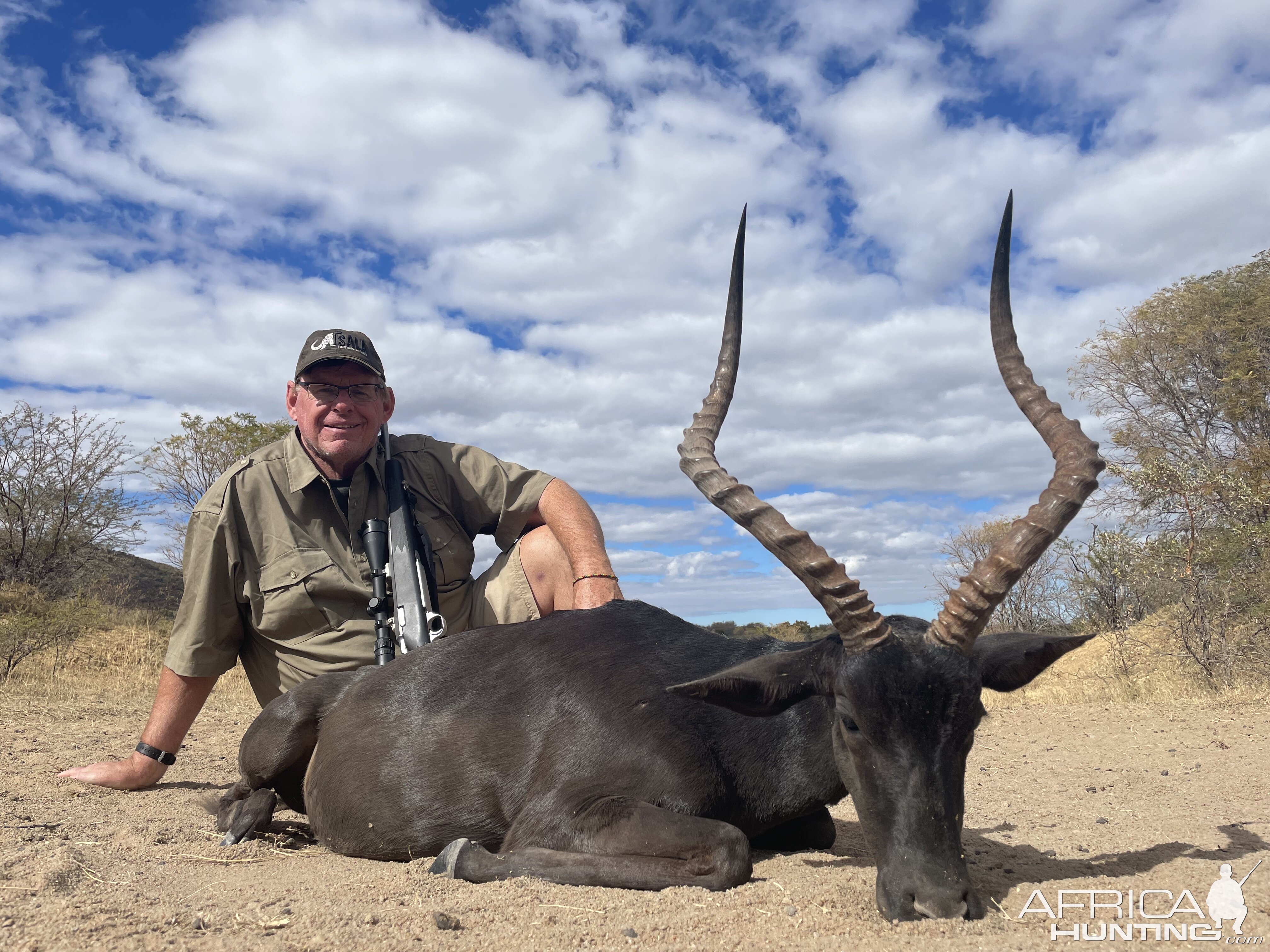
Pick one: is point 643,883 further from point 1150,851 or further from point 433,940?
point 1150,851

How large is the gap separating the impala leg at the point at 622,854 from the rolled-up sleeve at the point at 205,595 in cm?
268

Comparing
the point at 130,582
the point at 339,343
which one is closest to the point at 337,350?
the point at 339,343

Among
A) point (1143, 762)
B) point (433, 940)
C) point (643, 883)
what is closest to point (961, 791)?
point (643, 883)

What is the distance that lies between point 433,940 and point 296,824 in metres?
2.81

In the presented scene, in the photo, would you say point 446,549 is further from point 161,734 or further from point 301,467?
point 161,734

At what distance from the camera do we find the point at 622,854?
3.87 metres

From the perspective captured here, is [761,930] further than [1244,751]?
No

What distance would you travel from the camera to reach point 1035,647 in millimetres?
3854

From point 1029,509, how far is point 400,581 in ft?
12.2

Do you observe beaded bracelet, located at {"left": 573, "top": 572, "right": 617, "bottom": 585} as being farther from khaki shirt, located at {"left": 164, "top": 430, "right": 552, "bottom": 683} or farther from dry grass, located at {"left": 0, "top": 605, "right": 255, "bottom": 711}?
dry grass, located at {"left": 0, "top": 605, "right": 255, "bottom": 711}

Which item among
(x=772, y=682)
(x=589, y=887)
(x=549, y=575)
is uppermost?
(x=549, y=575)

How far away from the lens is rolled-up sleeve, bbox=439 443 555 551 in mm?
6754

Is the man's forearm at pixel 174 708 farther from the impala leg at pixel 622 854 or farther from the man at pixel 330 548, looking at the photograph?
the impala leg at pixel 622 854

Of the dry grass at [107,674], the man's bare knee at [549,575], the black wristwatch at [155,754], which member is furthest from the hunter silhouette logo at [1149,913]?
the dry grass at [107,674]
